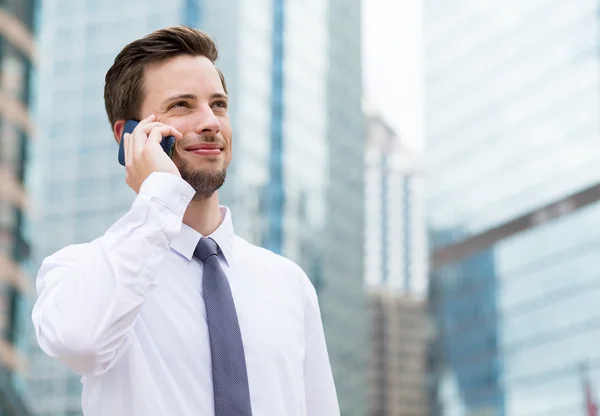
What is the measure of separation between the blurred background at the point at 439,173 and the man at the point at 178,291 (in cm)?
7088

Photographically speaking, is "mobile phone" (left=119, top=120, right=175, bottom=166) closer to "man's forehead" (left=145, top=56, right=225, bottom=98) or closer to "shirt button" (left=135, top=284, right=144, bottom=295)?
"man's forehead" (left=145, top=56, right=225, bottom=98)

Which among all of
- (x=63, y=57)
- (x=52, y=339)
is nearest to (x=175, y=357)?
(x=52, y=339)

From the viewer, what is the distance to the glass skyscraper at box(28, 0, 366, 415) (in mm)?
79875

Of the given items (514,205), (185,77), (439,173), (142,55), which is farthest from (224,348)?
(439,173)

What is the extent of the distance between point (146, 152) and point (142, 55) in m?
0.43

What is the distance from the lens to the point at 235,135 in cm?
8038

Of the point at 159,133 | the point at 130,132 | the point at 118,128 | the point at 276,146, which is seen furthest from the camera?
the point at 276,146

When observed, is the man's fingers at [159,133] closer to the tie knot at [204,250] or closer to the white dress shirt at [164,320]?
the white dress shirt at [164,320]

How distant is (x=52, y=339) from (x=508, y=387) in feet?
270

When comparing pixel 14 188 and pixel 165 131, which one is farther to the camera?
pixel 14 188

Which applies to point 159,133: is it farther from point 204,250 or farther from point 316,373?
point 316,373

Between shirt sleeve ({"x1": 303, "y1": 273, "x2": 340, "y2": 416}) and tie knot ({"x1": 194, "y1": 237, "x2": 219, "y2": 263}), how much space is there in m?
0.37

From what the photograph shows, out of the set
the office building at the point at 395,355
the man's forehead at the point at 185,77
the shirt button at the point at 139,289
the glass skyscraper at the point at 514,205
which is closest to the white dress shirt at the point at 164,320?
the shirt button at the point at 139,289

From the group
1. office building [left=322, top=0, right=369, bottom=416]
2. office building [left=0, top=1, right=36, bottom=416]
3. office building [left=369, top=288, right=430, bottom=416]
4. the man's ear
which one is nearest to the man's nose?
the man's ear
